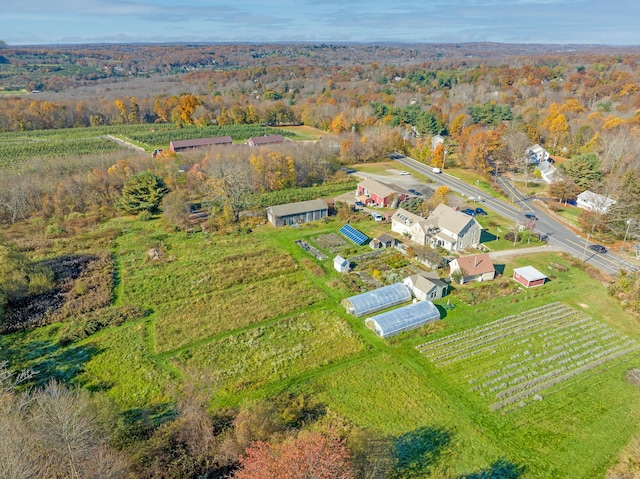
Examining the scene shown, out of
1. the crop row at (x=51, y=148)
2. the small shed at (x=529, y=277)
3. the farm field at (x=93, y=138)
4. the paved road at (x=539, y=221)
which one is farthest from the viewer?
the farm field at (x=93, y=138)

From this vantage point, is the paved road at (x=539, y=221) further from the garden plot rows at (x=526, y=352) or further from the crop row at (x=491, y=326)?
the garden plot rows at (x=526, y=352)

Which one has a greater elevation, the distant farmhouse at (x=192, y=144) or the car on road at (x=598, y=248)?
the distant farmhouse at (x=192, y=144)

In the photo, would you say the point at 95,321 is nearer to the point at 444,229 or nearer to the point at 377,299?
the point at 377,299

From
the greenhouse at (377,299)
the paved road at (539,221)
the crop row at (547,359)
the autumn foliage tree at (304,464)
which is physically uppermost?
the autumn foliage tree at (304,464)

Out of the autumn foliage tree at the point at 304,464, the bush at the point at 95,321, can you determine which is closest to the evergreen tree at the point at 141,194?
the bush at the point at 95,321

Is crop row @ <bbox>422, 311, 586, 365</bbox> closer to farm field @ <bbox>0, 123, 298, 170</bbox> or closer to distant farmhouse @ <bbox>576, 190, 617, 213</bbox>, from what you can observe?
distant farmhouse @ <bbox>576, 190, 617, 213</bbox>

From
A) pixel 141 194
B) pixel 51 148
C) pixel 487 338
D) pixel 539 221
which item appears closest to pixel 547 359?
pixel 487 338

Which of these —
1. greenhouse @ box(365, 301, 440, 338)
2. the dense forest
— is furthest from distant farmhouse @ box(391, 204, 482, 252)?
the dense forest
